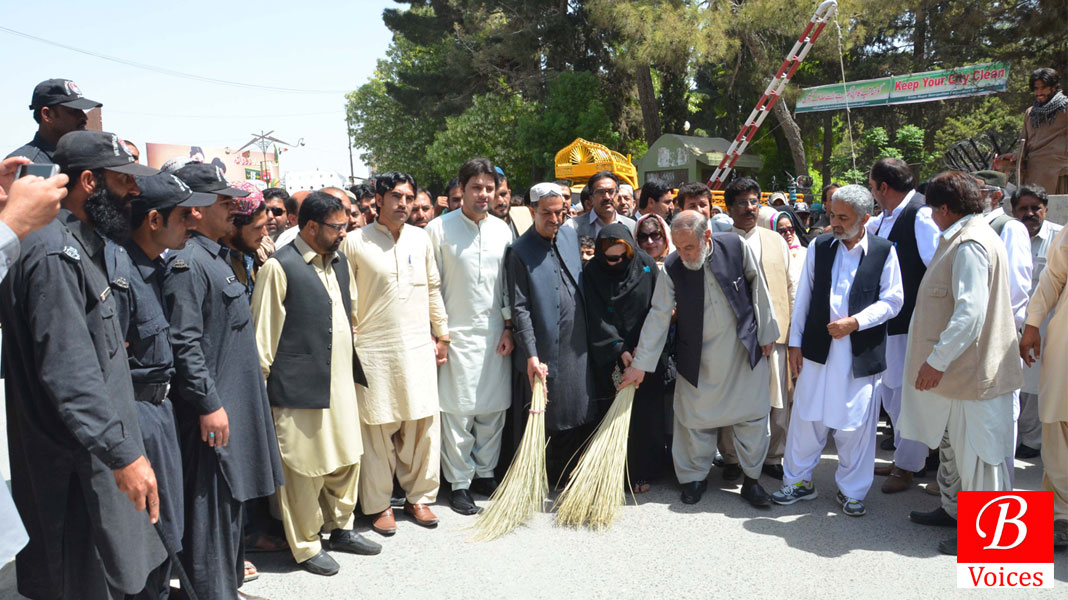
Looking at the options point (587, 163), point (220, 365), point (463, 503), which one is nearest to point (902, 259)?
point (463, 503)

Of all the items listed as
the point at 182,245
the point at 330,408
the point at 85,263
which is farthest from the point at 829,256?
the point at 85,263

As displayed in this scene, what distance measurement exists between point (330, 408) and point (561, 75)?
17415 mm

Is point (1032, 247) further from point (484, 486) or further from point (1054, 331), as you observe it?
point (484, 486)

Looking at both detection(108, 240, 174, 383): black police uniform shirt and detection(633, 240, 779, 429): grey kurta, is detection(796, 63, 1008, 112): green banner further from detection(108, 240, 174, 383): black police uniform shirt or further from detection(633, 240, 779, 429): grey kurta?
detection(108, 240, 174, 383): black police uniform shirt

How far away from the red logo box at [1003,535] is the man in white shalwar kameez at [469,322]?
95.2 inches

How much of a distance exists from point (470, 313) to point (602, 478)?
1.19m

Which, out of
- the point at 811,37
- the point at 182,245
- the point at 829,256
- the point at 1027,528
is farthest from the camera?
the point at 811,37

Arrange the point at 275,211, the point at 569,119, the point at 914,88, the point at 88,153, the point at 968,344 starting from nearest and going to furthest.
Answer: the point at 88,153 < the point at 968,344 < the point at 275,211 < the point at 914,88 < the point at 569,119

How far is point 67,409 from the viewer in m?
2.01

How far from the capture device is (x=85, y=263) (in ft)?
7.14

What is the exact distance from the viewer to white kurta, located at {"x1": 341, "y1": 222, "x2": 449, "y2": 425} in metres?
3.81

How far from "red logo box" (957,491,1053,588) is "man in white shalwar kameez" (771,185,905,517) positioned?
585 millimetres

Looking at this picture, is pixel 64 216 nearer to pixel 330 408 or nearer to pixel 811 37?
pixel 330 408

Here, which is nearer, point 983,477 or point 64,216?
point 64,216
